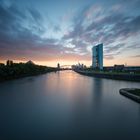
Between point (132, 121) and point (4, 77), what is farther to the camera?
point (4, 77)

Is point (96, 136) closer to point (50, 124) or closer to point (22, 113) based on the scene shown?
point (50, 124)

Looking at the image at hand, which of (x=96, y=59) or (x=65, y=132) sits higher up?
(x=96, y=59)

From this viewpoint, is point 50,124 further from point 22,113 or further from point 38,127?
point 22,113

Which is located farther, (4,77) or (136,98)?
(4,77)

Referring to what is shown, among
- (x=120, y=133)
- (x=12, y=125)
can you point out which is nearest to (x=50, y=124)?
(x=12, y=125)

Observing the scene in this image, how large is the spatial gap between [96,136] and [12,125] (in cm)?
584

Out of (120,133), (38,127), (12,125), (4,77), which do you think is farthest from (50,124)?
(4,77)

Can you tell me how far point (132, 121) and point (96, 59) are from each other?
11006 centimetres

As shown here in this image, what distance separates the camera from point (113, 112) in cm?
1442

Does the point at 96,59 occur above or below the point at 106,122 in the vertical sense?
above

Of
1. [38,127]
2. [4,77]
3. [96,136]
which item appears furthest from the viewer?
[4,77]

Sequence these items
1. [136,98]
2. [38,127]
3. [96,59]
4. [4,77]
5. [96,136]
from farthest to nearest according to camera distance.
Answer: [96,59] < [4,77] < [136,98] < [38,127] < [96,136]


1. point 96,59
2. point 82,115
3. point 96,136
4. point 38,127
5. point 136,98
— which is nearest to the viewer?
point 96,136

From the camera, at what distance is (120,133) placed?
963 centimetres
